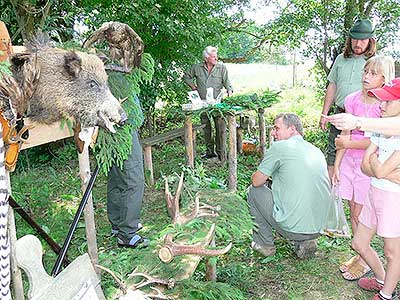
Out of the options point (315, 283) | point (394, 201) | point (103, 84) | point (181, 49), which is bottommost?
point (315, 283)

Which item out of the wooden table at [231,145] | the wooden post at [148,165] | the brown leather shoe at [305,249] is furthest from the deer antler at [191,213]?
the wooden post at [148,165]

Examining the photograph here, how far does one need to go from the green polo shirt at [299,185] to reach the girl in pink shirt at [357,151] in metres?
0.15

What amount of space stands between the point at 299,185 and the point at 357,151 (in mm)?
492

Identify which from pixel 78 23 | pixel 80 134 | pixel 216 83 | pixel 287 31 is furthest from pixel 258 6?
pixel 80 134

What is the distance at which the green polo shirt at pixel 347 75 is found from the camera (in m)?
4.24

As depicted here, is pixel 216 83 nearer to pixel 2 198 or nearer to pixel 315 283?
pixel 315 283

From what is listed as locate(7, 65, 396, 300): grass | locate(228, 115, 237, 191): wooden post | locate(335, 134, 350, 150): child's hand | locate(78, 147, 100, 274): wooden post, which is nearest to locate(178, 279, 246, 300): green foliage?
locate(7, 65, 396, 300): grass

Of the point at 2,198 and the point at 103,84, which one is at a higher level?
the point at 103,84

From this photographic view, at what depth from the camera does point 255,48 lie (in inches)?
350

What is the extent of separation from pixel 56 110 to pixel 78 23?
5201 millimetres

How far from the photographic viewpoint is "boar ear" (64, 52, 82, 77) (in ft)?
4.93

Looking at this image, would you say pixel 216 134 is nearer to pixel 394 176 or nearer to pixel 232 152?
pixel 232 152

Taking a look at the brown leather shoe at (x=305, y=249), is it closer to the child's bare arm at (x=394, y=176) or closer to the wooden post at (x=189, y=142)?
the child's bare arm at (x=394, y=176)

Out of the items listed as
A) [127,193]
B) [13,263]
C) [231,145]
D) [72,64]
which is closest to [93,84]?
[72,64]
